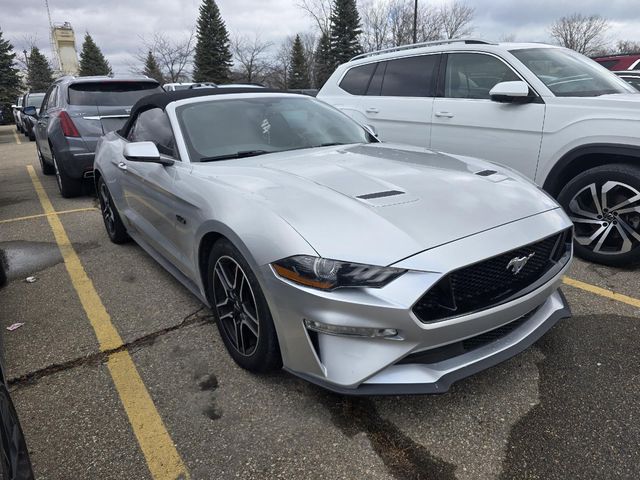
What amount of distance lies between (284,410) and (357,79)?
4.93m

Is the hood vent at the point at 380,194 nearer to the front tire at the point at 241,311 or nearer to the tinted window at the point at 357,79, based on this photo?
the front tire at the point at 241,311

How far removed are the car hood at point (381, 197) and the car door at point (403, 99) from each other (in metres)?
2.21

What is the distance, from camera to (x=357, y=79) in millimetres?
6141

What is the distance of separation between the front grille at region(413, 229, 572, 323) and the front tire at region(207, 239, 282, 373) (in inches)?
30.2

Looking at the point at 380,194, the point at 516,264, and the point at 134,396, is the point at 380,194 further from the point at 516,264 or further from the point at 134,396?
the point at 134,396

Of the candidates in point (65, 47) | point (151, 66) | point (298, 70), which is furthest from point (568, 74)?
point (65, 47)

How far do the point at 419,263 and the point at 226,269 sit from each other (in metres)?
1.12

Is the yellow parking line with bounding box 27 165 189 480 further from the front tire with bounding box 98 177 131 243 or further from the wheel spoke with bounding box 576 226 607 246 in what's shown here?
the wheel spoke with bounding box 576 226 607 246

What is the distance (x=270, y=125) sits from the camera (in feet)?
11.2

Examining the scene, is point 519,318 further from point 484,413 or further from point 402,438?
point 402,438

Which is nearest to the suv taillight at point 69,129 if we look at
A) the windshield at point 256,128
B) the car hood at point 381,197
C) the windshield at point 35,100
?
the windshield at point 256,128

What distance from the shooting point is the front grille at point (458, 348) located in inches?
78.3

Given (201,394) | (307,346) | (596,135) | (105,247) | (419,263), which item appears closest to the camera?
(419,263)

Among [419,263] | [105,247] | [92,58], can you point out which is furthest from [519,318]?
[92,58]
